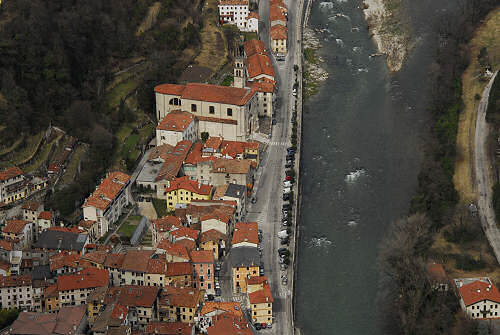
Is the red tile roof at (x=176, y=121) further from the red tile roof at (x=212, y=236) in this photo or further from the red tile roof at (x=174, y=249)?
the red tile roof at (x=174, y=249)

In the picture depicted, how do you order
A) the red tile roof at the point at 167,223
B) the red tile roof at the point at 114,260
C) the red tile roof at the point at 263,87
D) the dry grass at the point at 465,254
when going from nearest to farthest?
1. the red tile roof at the point at 114,260
2. the dry grass at the point at 465,254
3. the red tile roof at the point at 167,223
4. the red tile roof at the point at 263,87

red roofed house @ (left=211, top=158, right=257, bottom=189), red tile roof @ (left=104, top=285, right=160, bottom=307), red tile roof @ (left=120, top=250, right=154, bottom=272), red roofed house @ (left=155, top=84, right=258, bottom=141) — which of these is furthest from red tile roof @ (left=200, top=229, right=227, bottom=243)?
red roofed house @ (left=155, top=84, right=258, bottom=141)

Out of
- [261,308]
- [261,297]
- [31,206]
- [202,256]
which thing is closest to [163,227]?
[202,256]

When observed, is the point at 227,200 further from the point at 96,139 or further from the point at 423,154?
the point at 423,154

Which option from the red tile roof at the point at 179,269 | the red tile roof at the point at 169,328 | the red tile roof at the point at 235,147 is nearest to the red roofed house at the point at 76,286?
the red tile roof at the point at 179,269

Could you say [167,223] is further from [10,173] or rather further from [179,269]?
[10,173]

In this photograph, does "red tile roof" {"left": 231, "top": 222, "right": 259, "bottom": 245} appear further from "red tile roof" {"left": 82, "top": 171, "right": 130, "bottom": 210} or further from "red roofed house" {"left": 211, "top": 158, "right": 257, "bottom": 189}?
"red tile roof" {"left": 82, "top": 171, "right": 130, "bottom": 210}
